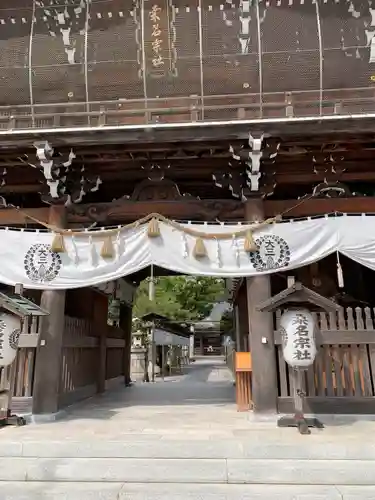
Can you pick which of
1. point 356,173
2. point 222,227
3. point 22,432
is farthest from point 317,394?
point 22,432

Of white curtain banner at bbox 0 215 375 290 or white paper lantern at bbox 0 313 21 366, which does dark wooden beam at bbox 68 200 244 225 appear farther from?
white paper lantern at bbox 0 313 21 366

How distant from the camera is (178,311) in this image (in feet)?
103

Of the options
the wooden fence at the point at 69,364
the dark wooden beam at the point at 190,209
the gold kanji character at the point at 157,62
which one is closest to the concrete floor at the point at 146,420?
the wooden fence at the point at 69,364

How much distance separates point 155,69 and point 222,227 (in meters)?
3.94

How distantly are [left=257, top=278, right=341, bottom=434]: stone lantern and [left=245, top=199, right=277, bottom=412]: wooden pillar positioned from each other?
0.52 meters

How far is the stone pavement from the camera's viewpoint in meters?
4.37

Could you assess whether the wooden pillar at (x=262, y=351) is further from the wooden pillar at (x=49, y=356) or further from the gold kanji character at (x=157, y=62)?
the gold kanji character at (x=157, y=62)

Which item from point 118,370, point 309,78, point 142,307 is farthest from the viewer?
point 142,307

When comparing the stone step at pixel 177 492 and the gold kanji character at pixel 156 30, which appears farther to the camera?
the gold kanji character at pixel 156 30

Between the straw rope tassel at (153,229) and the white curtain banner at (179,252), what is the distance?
0.32 ft

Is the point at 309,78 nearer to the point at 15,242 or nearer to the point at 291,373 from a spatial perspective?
the point at 291,373

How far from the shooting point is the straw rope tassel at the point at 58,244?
7.67 metres

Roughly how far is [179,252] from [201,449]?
144 inches

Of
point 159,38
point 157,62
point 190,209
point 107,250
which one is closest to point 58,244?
point 107,250
